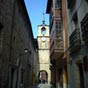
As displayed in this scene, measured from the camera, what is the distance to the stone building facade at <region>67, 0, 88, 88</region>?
7716mm

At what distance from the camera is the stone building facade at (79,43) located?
7.72 metres

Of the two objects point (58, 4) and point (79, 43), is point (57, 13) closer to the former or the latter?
point (58, 4)

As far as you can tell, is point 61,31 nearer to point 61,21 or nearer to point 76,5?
point 61,21

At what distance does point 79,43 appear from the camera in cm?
850

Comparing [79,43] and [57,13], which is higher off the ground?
[57,13]

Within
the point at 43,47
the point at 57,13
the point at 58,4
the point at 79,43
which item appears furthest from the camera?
the point at 43,47

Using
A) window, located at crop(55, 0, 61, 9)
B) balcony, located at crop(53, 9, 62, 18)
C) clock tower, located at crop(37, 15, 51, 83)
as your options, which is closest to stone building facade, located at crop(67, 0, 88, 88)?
balcony, located at crop(53, 9, 62, 18)

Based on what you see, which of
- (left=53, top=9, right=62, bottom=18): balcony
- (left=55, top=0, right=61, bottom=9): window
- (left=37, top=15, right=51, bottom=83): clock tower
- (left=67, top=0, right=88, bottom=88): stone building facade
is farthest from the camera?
(left=37, top=15, right=51, bottom=83): clock tower

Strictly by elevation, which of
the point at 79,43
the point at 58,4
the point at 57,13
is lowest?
the point at 79,43

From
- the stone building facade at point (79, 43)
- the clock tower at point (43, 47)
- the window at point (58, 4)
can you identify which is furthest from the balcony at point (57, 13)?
the clock tower at point (43, 47)

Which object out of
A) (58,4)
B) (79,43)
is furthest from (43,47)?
(79,43)

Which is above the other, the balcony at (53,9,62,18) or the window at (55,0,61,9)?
the window at (55,0,61,9)

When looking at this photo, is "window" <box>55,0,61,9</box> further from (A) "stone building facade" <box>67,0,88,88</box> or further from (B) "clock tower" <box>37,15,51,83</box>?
(B) "clock tower" <box>37,15,51,83</box>

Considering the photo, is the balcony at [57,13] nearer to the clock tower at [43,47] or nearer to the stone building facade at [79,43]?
the stone building facade at [79,43]
